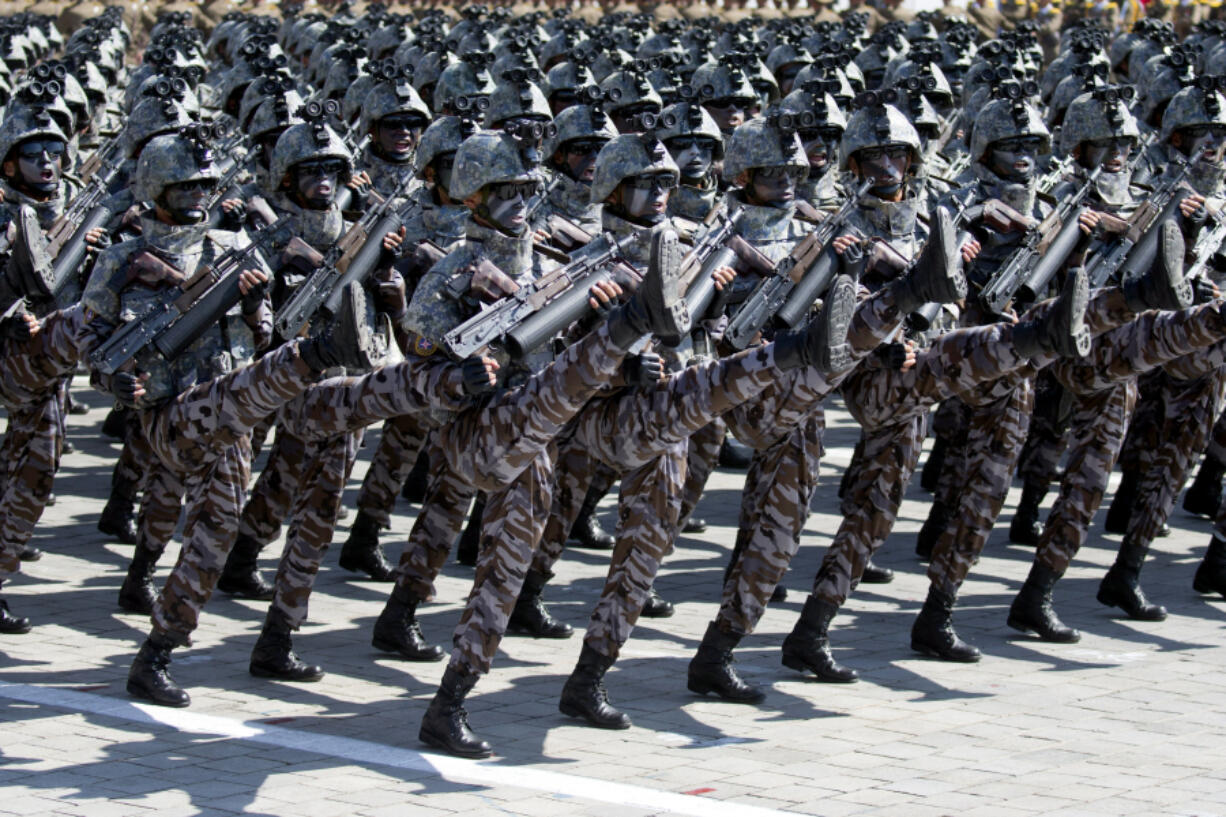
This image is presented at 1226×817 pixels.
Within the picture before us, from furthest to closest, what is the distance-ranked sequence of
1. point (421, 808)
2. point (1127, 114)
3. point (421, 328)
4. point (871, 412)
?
1. point (1127, 114)
2. point (871, 412)
3. point (421, 328)
4. point (421, 808)

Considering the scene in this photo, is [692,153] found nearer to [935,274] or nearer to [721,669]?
[935,274]

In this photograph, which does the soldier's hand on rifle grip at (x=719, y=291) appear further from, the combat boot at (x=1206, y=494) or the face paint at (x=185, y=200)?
the combat boot at (x=1206, y=494)

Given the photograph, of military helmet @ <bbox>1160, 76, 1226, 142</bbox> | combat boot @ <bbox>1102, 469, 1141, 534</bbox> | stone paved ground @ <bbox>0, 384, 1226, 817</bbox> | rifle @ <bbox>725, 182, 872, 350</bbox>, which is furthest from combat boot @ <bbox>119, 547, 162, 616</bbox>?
military helmet @ <bbox>1160, 76, 1226, 142</bbox>

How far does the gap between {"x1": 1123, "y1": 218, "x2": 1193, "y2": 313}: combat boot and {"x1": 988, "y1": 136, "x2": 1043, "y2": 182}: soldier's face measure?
A: 226 centimetres

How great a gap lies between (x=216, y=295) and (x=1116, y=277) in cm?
500

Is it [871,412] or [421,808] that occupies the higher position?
[871,412]

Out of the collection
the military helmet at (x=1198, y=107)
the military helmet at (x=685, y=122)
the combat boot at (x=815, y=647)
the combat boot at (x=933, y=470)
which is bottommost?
the combat boot at (x=815, y=647)

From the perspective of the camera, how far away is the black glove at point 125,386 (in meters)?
8.59

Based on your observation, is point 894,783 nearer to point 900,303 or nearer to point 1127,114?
point 900,303

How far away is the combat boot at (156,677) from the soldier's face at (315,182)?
8.91ft

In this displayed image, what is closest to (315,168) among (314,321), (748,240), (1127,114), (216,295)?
(314,321)

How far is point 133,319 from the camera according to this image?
8.85 meters

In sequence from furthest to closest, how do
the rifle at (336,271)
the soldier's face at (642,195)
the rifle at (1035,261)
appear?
the rifle at (1035,261) → the rifle at (336,271) → the soldier's face at (642,195)

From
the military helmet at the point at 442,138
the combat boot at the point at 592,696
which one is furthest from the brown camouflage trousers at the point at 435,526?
the military helmet at the point at 442,138
